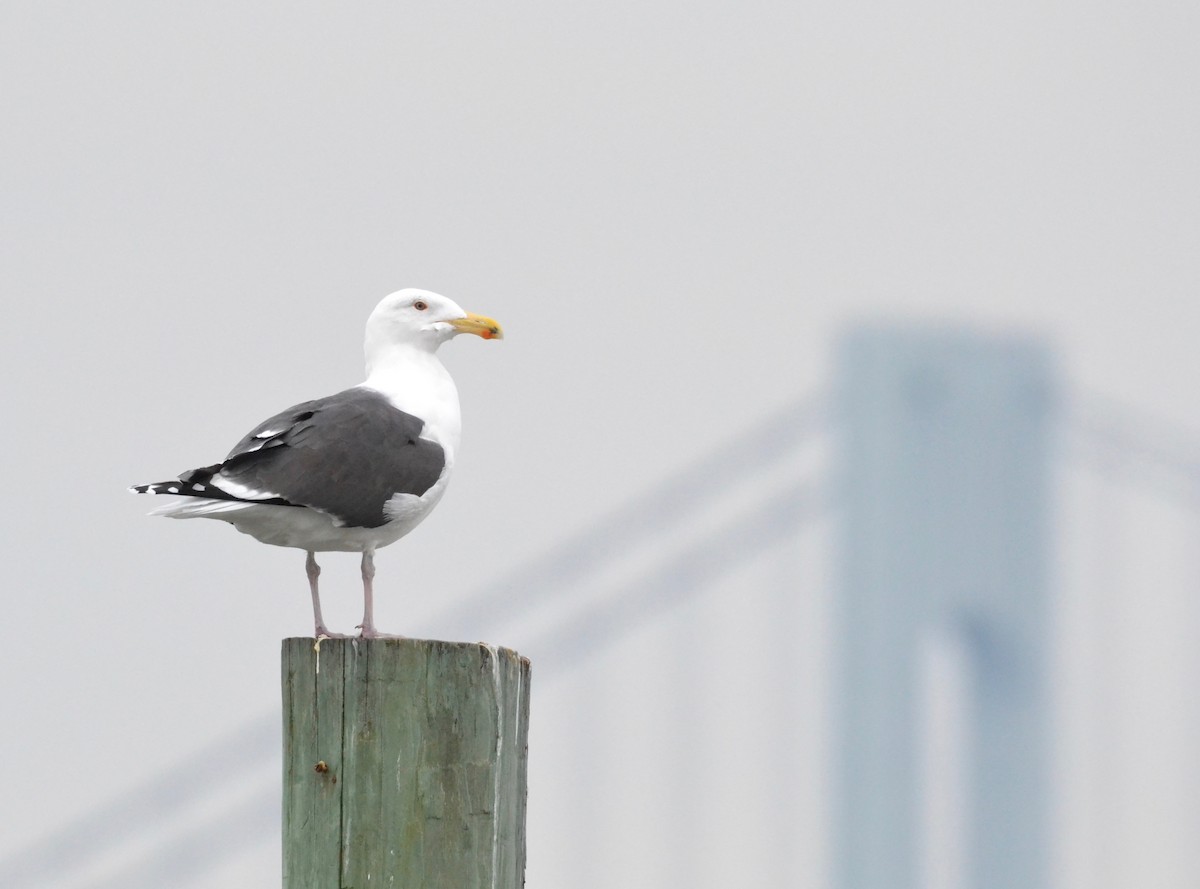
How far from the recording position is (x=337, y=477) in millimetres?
2404

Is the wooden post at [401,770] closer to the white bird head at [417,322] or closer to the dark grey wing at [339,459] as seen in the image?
the dark grey wing at [339,459]

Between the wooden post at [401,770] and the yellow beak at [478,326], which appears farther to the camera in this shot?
the yellow beak at [478,326]

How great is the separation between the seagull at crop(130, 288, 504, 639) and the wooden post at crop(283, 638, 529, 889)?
0.59 m

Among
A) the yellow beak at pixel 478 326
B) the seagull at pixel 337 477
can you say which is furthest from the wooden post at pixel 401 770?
the yellow beak at pixel 478 326

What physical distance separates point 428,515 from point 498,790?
0.85 m

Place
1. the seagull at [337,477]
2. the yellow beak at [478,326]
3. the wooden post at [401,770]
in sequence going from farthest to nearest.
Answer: the yellow beak at [478,326]
the seagull at [337,477]
the wooden post at [401,770]

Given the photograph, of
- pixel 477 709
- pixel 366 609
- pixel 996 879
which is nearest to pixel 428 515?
pixel 366 609

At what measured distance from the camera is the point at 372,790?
171 cm

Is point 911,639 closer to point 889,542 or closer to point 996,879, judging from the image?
point 889,542

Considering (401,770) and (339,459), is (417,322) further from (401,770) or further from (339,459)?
(401,770)

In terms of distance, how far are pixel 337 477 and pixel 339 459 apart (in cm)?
3

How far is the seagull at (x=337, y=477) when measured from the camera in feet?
7.61

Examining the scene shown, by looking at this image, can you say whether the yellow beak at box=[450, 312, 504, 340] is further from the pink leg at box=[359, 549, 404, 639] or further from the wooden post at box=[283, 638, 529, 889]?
the wooden post at box=[283, 638, 529, 889]

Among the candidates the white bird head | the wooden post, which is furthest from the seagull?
the wooden post
